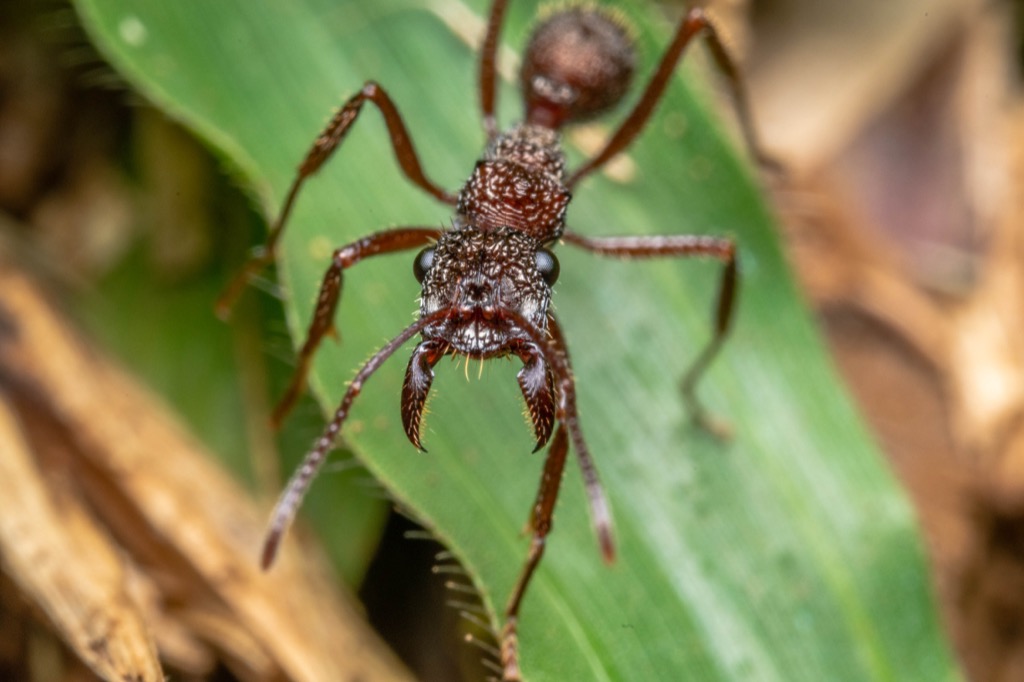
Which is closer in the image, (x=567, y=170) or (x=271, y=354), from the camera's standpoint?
(x=271, y=354)

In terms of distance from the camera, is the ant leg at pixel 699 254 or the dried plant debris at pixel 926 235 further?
the dried plant debris at pixel 926 235

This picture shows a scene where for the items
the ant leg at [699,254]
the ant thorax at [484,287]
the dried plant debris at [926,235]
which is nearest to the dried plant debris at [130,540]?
the ant thorax at [484,287]

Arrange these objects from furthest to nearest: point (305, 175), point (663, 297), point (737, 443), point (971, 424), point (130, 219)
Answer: point (971, 424) < point (130, 219) < point (663, 297) < point (737, 443) < point (305, 175)

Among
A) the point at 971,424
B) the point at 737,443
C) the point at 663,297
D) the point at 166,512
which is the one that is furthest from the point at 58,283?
the point at 971,424

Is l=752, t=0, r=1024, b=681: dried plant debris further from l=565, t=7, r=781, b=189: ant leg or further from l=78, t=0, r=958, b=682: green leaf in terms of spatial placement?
l=565, t=7, r=781, b=189: ant leg

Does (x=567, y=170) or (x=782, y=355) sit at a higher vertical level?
(x=567, y=170)

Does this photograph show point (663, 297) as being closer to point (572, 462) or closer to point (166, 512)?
point (572, 462)

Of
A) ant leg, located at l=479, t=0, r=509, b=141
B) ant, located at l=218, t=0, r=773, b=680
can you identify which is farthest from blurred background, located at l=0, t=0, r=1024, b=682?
Answer: ant leg, located at l=479, t=0, r=509, b=141

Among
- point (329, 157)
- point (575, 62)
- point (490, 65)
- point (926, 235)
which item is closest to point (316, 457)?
point (329, 157)

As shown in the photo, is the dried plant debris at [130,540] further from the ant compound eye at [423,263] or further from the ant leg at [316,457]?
the ant compound eye at [423,263]
